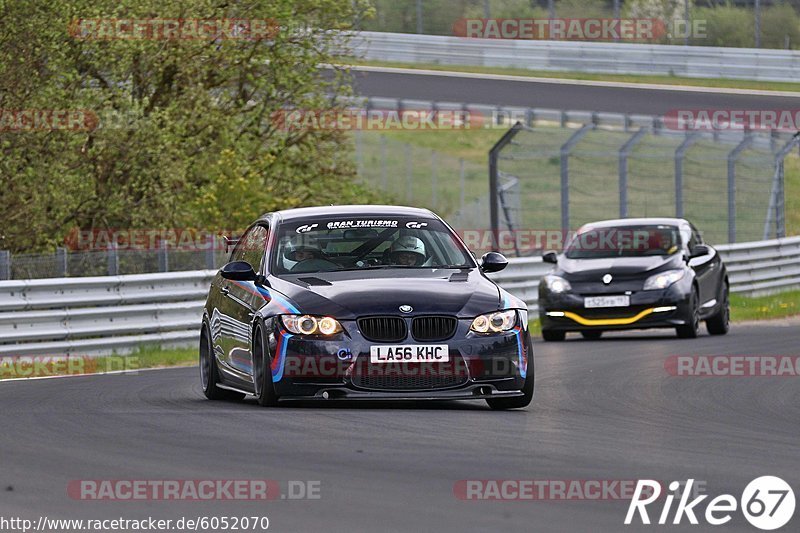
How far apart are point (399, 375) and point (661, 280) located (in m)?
9.67

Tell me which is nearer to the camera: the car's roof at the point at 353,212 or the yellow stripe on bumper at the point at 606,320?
the car's roof at the point at 353,212

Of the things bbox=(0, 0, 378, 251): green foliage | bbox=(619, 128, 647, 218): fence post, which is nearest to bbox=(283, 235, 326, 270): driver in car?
bbox=(0, 0, 378, 251): green foliage

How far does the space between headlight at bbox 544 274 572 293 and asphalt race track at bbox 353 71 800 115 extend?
25022mm

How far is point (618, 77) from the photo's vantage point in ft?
171

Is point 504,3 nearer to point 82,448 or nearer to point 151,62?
point 151,62

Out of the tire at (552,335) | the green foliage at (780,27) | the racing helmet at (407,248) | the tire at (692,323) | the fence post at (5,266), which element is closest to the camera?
the racing helmet at (407,248)

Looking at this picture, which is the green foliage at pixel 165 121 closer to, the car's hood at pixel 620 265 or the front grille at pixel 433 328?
the car's hood at pixel 620 265

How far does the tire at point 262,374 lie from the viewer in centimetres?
1107

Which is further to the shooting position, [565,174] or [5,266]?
[565,174]

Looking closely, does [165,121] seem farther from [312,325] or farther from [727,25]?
[727,25]

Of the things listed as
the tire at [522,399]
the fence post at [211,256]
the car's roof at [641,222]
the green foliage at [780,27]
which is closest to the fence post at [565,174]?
the car's roof at [641,222]

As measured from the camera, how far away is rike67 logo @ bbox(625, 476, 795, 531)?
6.66 meters

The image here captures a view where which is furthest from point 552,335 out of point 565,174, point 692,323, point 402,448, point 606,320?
point 402,448

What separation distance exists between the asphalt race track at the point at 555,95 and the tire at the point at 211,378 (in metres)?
33.0
